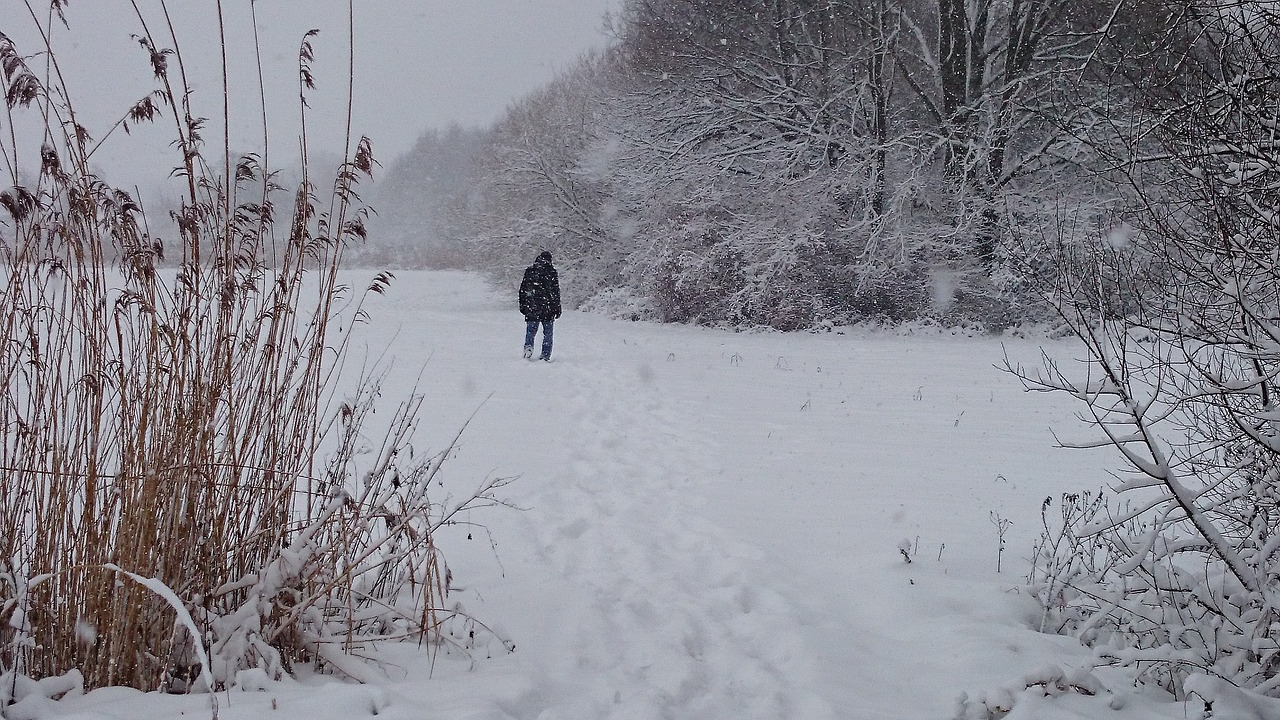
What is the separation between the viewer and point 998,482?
5.30 m

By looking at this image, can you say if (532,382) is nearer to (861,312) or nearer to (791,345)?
(791,345)

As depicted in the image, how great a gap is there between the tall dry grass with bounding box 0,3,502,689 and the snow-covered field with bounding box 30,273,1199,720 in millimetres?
218

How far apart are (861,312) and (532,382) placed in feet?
31.4

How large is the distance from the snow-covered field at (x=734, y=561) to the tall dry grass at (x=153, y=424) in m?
0.22

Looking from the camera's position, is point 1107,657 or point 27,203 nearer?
point 27,203

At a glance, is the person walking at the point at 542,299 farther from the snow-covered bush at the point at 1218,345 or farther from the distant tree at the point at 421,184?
the distant tree at the point at 421,184

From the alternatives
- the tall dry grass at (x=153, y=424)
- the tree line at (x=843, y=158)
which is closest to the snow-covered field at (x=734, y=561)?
the tall dry grass at (x=153, y=424)

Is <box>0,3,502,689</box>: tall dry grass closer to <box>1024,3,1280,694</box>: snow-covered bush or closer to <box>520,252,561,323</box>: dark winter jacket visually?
<box>1024,3,1280,694</box>: snow-covered bush

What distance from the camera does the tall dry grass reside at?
209 centimetres

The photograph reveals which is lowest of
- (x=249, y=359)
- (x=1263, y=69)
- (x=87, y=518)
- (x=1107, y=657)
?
(x=1107, y=657)

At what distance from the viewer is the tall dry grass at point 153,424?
6.86 ft

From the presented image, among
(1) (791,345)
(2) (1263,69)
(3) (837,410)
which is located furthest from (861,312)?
(2) (1263,69)

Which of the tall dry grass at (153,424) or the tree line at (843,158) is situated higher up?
the tree line at (843,158)

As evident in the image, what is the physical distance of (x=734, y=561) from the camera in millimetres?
3818
